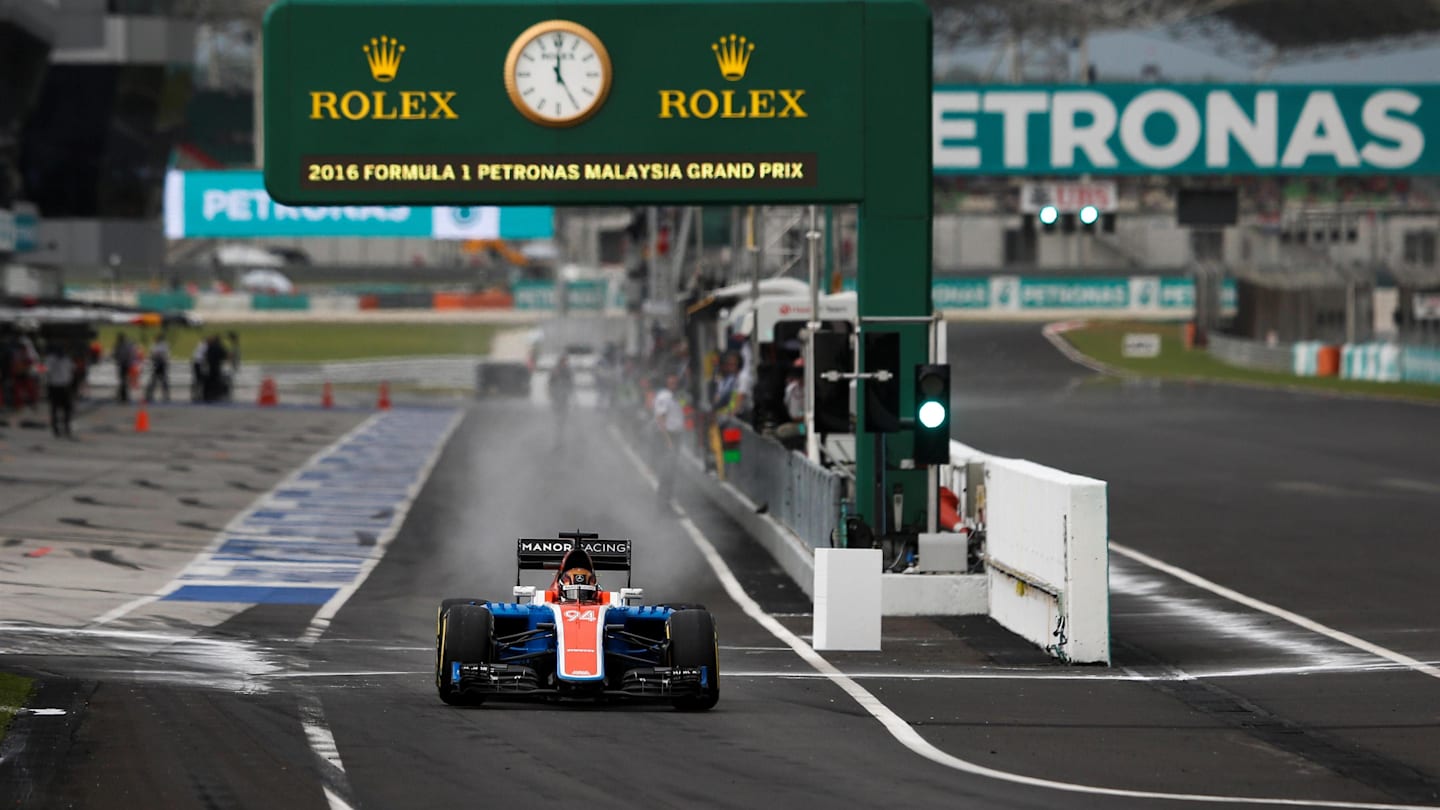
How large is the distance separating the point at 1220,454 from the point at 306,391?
40681 millimetres

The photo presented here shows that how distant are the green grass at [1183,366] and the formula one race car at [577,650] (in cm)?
4455

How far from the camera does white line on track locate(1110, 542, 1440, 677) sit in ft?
51.6

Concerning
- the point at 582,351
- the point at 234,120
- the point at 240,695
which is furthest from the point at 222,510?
the point at 234,120

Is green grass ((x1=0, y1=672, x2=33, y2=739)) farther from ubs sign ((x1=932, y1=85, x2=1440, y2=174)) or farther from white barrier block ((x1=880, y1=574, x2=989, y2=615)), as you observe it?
ubs sign ((x1=932, y1=85, x2=1440, y2=174))

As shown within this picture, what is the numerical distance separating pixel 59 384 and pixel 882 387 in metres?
29.8

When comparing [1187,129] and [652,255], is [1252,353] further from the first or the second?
[1187,129]

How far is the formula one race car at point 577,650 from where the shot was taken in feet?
42.2

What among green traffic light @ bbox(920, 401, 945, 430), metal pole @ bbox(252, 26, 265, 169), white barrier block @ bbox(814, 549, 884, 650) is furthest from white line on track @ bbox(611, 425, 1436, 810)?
metal pole @ bbox(252, 26, 265, 169)

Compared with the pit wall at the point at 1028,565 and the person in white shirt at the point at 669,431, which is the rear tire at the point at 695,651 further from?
the person in white shirt at the point at 669,431

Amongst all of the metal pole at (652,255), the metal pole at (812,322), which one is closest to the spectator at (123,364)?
the metal pole at (652,255)

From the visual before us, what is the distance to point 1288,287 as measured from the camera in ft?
250

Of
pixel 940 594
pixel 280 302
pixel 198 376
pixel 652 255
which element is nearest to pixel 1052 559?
pixel 940 594

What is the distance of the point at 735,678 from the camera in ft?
48.8

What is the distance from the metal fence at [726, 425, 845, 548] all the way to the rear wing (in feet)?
16.6
